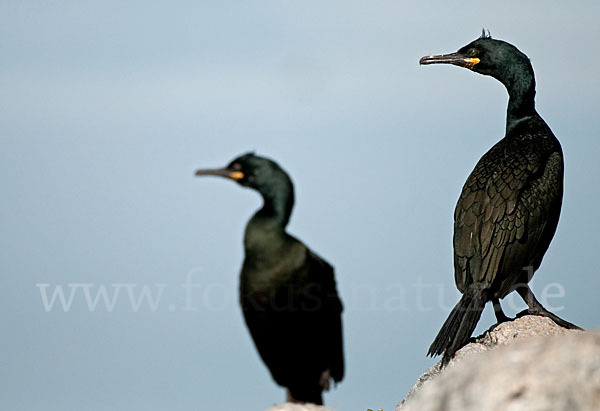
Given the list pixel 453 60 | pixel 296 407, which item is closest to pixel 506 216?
pixel 453 60

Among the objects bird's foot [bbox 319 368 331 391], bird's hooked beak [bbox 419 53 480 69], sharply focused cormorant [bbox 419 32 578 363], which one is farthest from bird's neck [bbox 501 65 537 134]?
bird's foot [bbox 319 368 331 391]

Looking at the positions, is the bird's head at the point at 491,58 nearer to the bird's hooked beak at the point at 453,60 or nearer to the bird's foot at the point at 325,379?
the bird's hooked beak at the point at 453,60

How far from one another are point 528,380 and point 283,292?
138 cm

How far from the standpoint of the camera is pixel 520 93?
805cm

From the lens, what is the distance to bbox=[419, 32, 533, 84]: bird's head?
26.4 ft

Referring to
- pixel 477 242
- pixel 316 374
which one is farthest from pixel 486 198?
pixel 316 374

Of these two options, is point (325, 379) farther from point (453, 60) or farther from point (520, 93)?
point (453, 60)

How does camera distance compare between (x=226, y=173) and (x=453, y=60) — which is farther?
(x=453, y=60)

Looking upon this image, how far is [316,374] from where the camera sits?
5.11m

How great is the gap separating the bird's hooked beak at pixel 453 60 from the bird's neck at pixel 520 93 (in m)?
0.36

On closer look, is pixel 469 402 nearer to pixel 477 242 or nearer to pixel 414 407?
pixel 414 407

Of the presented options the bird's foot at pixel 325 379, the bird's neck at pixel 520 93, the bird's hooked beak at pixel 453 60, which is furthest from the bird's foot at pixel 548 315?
→ the bird's foot at pixel 325 379

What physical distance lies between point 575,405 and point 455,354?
329cm

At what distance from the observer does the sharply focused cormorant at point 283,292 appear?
15.4 feet
